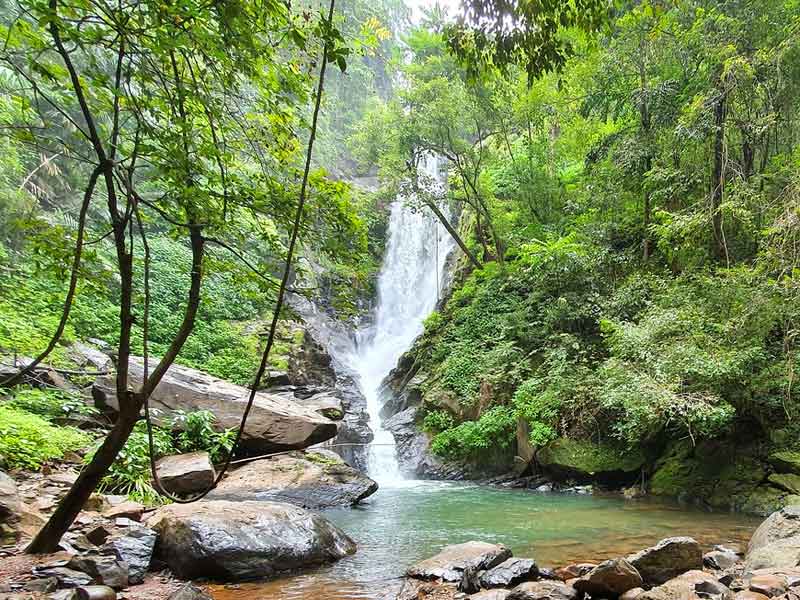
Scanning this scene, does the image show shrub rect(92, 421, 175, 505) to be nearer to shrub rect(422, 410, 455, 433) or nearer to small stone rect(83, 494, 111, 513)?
small stone rect(83, 494, 111, 513)

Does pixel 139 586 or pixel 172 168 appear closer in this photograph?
pixel 172 168

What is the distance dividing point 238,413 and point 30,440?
327 centimetres

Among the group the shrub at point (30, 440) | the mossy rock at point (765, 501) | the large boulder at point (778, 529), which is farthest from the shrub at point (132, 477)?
the mossy rock at point (765, 501)

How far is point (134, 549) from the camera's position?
481 cm

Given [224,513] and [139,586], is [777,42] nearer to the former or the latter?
[224,513]

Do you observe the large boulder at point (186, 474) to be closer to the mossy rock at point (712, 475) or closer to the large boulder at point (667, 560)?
the large boulder at point (667, 560)

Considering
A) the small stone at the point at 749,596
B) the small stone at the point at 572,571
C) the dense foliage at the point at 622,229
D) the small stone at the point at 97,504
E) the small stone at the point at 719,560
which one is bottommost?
the small stone at the point at 572,571

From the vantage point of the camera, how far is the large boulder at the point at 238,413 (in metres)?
9.04

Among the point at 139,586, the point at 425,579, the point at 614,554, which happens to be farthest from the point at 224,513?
the point at 614,554

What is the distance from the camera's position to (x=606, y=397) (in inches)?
364

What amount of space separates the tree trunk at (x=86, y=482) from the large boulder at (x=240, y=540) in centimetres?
108

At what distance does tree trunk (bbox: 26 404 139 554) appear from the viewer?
4109 mm

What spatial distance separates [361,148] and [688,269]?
577 inches

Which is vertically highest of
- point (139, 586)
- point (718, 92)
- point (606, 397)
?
point (718, 92)
